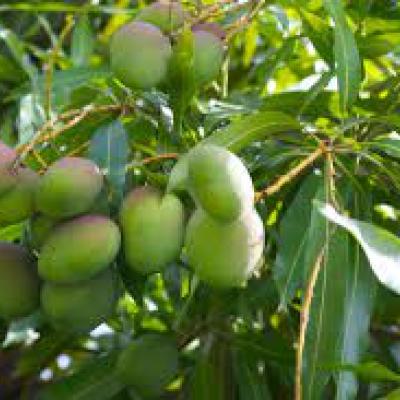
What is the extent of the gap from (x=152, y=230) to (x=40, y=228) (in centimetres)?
13

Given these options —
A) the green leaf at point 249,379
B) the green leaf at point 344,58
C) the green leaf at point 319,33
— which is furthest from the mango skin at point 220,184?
the green leaf at point 249,379

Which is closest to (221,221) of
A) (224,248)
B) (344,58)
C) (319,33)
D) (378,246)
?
(224,248)

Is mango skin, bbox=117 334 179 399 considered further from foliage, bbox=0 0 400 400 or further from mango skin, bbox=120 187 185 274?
mango skin, bbox=120 187 185 274

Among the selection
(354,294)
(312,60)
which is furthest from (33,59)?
(354,294)

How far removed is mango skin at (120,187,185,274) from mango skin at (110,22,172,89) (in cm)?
13

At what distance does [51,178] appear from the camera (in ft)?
3.30

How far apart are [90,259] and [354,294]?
0.90 feet

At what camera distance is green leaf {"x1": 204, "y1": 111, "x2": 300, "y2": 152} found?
Answer: 108cm

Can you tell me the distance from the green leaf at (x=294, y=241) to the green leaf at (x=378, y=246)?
0.47 ft

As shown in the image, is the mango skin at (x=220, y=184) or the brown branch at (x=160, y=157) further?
the brown branch at (x=160, y=157)

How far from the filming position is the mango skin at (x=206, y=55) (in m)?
1.11

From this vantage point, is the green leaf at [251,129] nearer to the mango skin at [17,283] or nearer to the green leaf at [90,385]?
the mango skin at [17,283]

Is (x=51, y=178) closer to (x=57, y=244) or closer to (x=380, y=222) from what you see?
(x=57, y=244)

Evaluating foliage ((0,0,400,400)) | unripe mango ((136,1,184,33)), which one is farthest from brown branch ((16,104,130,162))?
unripe mango ((136,1,184,33))
